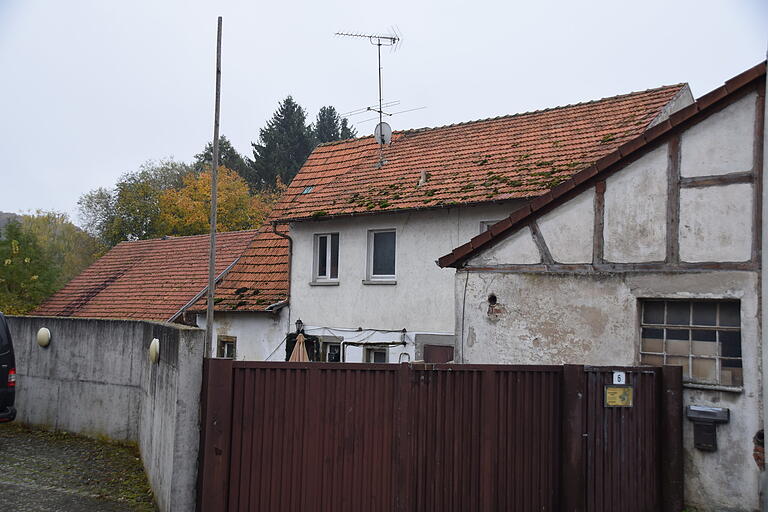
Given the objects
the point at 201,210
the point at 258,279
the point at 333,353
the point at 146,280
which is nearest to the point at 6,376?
the point at 333,353

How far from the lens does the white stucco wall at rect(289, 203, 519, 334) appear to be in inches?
626

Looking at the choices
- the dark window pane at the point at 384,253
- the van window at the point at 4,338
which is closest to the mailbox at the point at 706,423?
the dark window pane at the point at 384,253

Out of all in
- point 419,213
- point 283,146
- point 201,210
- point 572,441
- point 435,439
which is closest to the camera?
point 435,439

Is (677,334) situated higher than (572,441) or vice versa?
(677,334)

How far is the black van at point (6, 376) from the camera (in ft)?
38.3

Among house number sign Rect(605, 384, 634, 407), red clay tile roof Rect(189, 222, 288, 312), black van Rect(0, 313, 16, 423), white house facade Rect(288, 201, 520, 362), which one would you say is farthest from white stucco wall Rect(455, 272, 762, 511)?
red clay tile roof Rect(189, 222, 288, 312)

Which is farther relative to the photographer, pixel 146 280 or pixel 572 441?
pixel 146 280

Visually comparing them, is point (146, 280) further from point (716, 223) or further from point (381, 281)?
point (716, 223)

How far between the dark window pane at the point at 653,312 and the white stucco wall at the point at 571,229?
90 cm

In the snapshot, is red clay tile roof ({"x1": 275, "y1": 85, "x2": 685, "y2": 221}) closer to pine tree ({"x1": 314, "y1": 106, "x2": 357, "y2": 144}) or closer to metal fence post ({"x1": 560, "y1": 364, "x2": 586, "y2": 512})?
metal fence post ({"x1": 560, "y1": 364, "x2": 586, "y2": 512})

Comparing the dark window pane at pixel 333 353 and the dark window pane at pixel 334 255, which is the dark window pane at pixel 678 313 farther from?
the dark window pane at pixel 334 255

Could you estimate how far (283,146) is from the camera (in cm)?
6625

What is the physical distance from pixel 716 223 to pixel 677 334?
4.51ft

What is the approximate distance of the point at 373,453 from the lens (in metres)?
7.30
